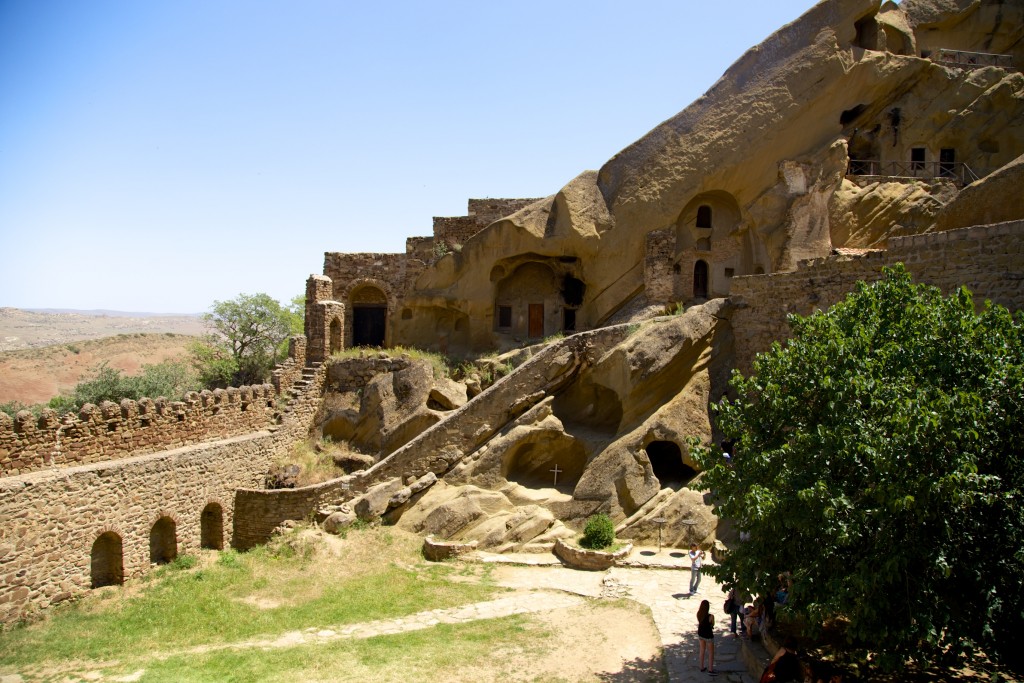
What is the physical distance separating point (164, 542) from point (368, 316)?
12.5m

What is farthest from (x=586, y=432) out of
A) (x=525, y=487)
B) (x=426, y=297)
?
(x=426, y=297)

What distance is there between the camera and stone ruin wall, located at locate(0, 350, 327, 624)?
14.6 meters

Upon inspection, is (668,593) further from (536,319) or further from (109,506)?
(536,319)

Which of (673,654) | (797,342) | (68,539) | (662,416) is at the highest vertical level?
(797,342)

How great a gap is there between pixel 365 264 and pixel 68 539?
595 inches

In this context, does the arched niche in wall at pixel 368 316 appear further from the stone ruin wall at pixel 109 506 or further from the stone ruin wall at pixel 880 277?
the stone ruin wall at pixel 880 277

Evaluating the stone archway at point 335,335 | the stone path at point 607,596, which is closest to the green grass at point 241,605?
the stone path at point 607,596

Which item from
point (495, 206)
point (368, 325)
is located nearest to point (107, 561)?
point (368, 325)

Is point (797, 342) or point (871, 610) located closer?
point (871, 610)

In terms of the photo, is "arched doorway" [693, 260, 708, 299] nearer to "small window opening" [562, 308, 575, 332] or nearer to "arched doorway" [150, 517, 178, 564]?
"small window opening" [562, 308, 575, 332]

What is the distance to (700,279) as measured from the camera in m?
26.2

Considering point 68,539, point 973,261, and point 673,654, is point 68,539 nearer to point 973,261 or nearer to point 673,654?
point 673,654

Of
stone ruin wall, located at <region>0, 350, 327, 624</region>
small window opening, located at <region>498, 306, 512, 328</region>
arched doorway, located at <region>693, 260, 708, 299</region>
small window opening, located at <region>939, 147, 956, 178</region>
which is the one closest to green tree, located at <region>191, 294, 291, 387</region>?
small window opening, located at <region>498, 306, 512, 328</region>

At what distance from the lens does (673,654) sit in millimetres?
12594
